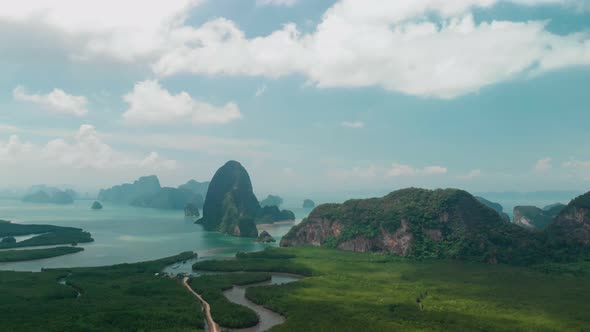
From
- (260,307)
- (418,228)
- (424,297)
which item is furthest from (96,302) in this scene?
(418,228)

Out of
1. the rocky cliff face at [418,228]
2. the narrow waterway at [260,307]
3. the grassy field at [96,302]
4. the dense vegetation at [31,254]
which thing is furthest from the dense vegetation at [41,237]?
the rocky cliff face at [418,228]

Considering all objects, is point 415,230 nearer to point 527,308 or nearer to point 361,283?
point 361,283

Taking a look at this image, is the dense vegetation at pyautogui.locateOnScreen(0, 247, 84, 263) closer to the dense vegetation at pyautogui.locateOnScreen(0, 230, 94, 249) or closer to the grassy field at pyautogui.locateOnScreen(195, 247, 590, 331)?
the dense vegetation at pyautogui.locateOnScreen(0, 230, 94, 249)

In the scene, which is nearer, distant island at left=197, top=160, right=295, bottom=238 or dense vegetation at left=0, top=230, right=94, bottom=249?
dense vegetation at left=0, top=230, right=94, bottom=249

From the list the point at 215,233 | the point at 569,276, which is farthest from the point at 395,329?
the point at 215,233

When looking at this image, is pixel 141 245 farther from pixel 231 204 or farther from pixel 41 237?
pixel 231 204

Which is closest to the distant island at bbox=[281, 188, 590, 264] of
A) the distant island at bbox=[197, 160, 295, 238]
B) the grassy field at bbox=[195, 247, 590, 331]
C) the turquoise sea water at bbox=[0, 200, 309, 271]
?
the grassy field at bbox=[195, 247, 590, 331]
